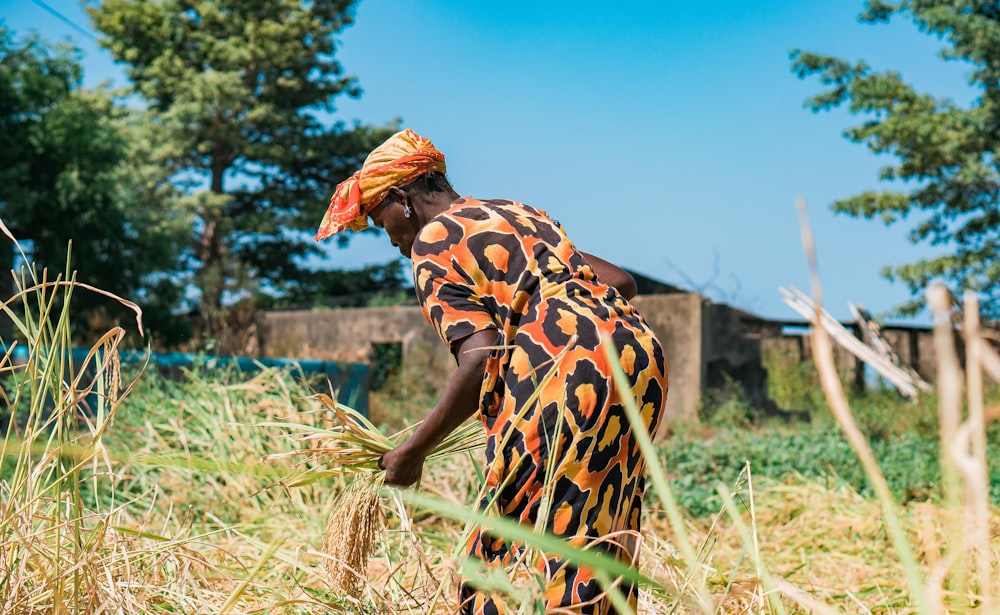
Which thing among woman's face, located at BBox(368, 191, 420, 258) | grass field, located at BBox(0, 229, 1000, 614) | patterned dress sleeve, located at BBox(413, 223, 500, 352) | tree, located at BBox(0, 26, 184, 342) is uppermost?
tree, located at BBox(0, 26, 184, 342)

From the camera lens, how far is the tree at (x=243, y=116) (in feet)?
56.1

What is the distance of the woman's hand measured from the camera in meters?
1.85

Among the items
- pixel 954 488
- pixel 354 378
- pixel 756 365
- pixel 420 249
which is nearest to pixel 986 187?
pixel 756 365

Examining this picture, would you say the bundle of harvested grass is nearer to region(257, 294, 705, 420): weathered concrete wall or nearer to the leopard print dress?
the leopard print dress

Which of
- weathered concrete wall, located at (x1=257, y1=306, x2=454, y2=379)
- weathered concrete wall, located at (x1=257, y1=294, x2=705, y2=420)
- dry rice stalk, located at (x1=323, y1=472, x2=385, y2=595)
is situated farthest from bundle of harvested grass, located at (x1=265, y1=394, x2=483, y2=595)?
weathered concrete wall, located at (x1=257, y1=306, x2=454, y2=379)

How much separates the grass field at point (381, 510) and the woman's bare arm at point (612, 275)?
0.56m

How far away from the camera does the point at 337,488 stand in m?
3.83

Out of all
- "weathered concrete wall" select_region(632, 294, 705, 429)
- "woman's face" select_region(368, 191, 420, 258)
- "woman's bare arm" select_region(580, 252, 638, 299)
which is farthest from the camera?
"weathered concrete wall" select_region(632, 294, 705, 429)

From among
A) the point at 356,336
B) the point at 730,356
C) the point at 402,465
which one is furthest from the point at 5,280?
the point at 402,465

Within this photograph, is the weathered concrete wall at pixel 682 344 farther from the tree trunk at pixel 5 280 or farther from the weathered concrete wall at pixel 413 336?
the tree trunk at pixel 5 280

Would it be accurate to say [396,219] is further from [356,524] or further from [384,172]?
[356,524]

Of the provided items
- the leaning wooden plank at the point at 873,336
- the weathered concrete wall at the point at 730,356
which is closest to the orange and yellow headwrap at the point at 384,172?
the weathered concrete wall at the point at 730,356

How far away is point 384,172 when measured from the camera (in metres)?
1.93

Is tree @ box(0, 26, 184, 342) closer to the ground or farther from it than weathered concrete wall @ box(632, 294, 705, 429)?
farther from it
